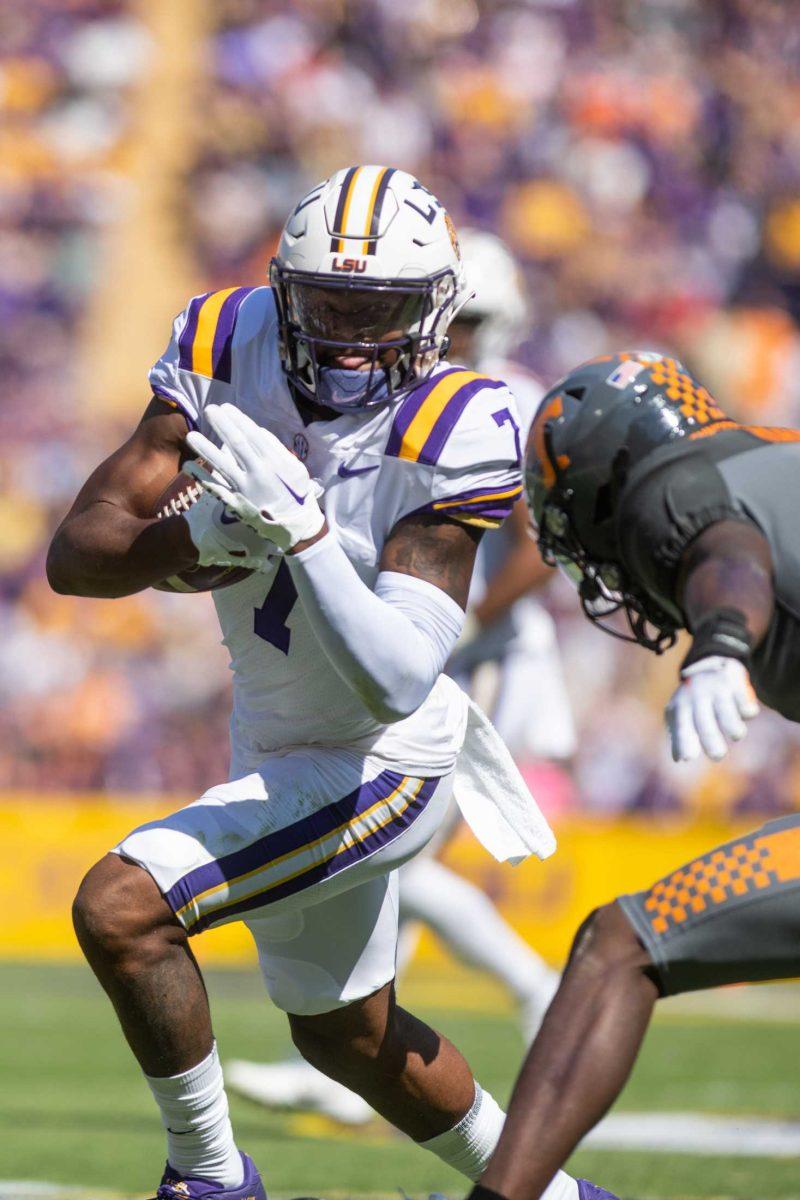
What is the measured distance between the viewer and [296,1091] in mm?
4824

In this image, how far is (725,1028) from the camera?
7.58m

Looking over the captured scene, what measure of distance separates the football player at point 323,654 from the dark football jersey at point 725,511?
0.47m

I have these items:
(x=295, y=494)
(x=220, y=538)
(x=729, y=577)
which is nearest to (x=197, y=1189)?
(x=220, y=538)

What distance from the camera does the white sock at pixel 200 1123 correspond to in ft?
9.73

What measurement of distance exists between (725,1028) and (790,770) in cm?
259

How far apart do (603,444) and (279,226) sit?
9.34m

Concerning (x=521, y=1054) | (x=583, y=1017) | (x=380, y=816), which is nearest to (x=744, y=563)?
(x=583, y=1017)

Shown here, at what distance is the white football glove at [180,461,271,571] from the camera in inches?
110

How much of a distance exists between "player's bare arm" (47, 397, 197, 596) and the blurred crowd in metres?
6.83

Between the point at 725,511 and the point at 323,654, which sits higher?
the point at 725,511

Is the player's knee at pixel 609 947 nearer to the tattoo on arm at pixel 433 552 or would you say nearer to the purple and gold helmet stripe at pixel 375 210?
the tattoo on arm at pixel 433 552

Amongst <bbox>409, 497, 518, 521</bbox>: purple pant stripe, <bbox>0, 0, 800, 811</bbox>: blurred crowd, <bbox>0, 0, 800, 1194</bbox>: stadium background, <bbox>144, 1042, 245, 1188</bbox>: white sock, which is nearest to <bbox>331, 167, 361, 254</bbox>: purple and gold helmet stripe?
<bbox>409, 497, 518, 521</bbox>: purple pant stripe

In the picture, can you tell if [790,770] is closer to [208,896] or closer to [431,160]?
[431,160]

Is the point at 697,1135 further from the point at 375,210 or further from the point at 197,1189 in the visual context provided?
the point at 375,210
